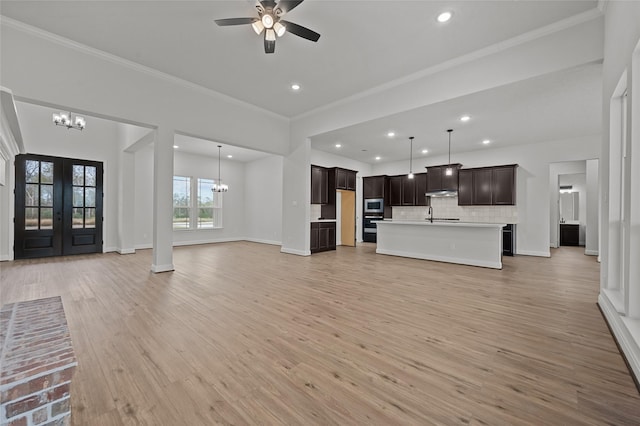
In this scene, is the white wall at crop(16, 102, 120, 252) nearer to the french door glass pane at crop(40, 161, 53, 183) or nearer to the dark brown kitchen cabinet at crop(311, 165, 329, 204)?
the french door glass pane at crop(40, 161, 53, 183)

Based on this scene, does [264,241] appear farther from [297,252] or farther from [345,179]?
[345,179]

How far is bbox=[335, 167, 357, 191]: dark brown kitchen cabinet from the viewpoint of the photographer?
27.5 ft

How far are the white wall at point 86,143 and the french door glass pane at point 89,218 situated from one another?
232mm

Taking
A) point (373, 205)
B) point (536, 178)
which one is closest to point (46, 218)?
point (373, 205)

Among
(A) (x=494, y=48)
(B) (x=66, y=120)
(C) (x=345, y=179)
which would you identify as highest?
(A) (x=494, y=48)

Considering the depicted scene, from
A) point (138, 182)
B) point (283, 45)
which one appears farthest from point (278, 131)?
point (138, 182)

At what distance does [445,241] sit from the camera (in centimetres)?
621

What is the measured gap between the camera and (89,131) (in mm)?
7066

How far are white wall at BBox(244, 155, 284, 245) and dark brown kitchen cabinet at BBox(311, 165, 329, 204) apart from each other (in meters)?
1.71

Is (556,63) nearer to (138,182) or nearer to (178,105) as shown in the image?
(178,105)

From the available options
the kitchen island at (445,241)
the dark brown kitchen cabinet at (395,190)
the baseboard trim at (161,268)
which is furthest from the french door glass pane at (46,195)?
the dark brown kitchen cabinet at (395,190)

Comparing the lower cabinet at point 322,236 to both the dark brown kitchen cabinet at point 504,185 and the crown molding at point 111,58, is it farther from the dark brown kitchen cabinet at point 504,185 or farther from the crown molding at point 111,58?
the dark brown kitchen cabinet at point 504,185

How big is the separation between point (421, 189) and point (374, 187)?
173cm

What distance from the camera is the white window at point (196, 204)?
921cm
